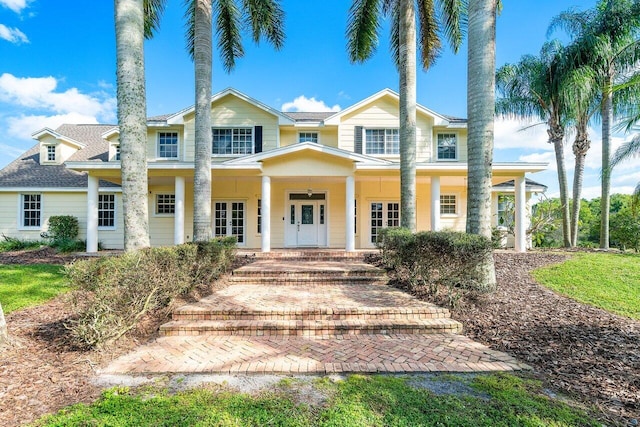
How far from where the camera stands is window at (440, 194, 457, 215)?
565 inches

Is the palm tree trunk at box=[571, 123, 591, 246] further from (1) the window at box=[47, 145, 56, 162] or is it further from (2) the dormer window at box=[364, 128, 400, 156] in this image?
(1) the window at box=[47, 145, 56, 162]

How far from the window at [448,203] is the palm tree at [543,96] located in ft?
18.2

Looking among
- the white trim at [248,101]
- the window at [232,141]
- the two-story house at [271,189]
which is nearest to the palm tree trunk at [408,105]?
the two-story house at [271,189]

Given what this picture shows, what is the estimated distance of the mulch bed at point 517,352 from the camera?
286cm

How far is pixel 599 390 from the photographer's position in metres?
3.02

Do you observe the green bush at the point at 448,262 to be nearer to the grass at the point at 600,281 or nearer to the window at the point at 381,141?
the grass at the point at 600,281

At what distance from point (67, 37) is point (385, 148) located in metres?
Result: 14.9

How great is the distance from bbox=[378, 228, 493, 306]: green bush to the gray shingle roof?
49.5 ft

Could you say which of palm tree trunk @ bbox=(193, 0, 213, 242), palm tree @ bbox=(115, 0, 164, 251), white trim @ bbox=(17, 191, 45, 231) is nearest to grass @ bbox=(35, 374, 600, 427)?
palm tree @ bbox=(115, 0, 164, 251)

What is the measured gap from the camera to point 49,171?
15.0m

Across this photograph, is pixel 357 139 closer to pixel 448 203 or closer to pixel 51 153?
pixel 448 203

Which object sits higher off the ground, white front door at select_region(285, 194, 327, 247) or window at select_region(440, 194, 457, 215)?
window at select_region(440, 194, 457, 215)

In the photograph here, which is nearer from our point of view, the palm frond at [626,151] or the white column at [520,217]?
the white column at [520,217]

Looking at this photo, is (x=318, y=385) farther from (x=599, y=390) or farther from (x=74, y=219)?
(x=74, y=219)
